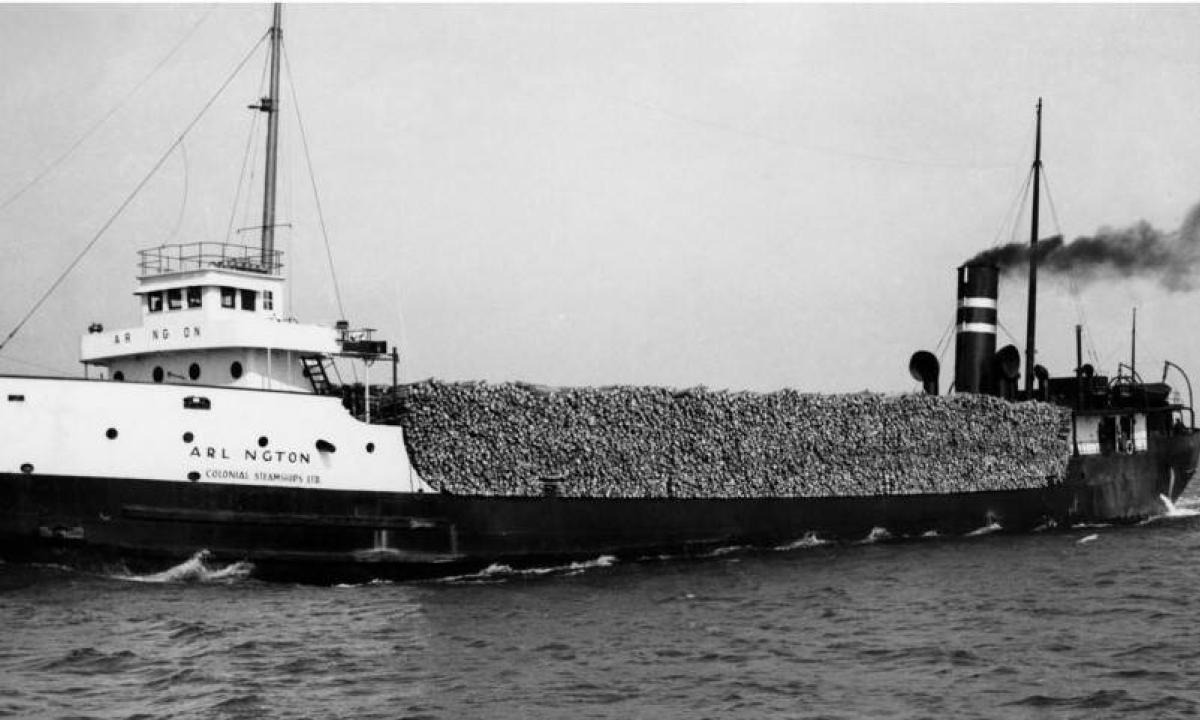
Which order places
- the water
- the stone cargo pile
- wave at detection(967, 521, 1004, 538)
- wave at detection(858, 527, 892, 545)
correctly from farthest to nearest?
wave at detection(967, 521, 1004, 538) → wave at detection(858, 527, 892, 545) → the stone cargo pile → the water

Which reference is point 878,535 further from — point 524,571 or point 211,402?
point 211,402

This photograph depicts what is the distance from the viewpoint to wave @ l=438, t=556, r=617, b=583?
962 inches

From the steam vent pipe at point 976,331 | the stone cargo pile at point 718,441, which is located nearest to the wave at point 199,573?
the stone cargo pile at point 718,441

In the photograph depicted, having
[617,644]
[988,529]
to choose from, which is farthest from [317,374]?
[988,529]

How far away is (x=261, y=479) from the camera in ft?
75.9

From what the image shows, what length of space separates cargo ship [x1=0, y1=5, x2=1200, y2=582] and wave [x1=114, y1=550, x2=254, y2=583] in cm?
13

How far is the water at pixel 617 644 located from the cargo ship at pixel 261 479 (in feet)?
2.13

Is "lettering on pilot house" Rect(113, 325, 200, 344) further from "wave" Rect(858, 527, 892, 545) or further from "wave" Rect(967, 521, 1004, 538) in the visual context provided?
"wave" Rect(967, 521, 1004, 538)

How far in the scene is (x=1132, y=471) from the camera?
124ft

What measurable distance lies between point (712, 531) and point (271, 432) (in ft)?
34.6

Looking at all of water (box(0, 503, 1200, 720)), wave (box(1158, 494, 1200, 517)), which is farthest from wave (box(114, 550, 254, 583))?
wave (box(1158, 494, 1200, 517))

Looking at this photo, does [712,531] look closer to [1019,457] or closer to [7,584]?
[1019,457]

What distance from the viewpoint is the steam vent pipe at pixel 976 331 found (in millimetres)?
37031

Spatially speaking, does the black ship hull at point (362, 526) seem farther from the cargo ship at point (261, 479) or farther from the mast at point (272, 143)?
the mast at point (272, 143)
